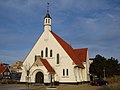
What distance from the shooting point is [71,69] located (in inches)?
2104

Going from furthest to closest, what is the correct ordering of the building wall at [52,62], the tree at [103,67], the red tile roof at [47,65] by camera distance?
the tree at [103,67] < the building wall at [52,62] < the red tile roof at [47,65]

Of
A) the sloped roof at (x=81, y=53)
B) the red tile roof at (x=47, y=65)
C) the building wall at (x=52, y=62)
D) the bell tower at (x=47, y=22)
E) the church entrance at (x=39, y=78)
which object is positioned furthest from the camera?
the sloped roof at (x=81, y=53)

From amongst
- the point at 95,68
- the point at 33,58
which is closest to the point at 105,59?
the point at 95,68

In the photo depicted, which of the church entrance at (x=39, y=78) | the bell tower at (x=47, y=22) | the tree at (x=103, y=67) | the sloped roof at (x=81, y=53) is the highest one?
the bell tower at (x=47, y=22)

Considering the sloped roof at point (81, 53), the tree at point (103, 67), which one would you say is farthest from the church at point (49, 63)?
the tree at point (103, 67)

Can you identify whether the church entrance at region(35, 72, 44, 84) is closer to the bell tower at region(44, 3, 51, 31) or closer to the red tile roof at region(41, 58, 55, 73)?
the red tile roof at region(41, 58, 55, 73)

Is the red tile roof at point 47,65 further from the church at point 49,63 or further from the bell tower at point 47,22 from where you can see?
the bell tower at point 47,22

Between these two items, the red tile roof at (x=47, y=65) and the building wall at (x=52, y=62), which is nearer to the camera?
the red tile roof at (x=47, y=65)

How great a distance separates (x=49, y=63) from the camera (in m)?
55.9

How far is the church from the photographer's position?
175 feet

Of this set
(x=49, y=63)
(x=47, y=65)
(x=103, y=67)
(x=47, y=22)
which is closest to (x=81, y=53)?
(x=103, y=67)

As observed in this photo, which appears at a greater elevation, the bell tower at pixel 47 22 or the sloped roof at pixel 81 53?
the bell tower at pixel 47 22

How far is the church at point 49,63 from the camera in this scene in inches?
2099

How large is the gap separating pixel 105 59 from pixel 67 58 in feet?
55.7
